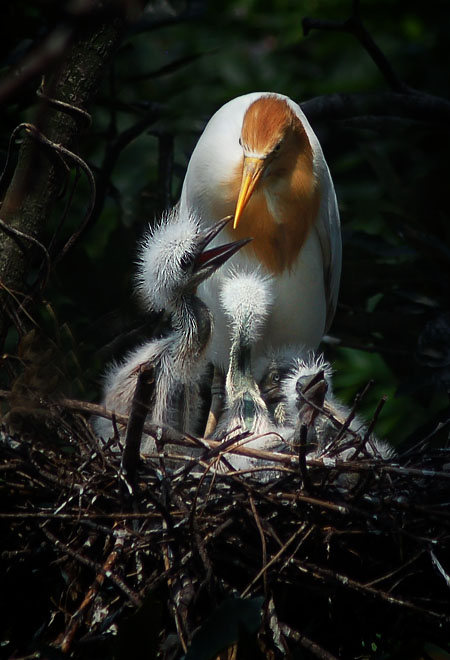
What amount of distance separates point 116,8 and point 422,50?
2628 mm

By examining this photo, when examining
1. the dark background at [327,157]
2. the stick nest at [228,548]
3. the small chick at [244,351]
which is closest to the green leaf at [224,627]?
the stick nest at [228,548]

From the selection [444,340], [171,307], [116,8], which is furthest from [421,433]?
[116,8]

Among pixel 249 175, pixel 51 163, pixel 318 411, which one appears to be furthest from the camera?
pixel 249 175

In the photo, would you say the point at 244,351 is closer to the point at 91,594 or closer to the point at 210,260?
the point at 210,260

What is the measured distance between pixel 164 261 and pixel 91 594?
845 millimetres

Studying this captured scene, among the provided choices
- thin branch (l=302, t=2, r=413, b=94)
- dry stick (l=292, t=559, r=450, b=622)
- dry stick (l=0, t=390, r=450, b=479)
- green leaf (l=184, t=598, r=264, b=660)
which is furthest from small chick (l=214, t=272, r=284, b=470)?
thin branch (l=302, t=2, r=413, b=94)

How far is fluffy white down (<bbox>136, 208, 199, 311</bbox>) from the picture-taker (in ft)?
6.51

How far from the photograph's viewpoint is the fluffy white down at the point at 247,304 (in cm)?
204

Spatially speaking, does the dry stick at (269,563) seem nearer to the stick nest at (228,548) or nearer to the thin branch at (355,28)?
the stick nest at (228,548)

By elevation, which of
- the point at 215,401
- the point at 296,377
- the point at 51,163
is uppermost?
the point at 51,163

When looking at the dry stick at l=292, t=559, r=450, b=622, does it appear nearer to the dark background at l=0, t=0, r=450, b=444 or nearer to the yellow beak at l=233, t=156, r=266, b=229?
the dark background at l=0, t=0, r=450, b=444

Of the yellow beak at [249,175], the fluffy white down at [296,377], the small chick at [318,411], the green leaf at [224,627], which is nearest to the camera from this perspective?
the green leaf at [224,627]

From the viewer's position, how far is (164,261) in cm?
198

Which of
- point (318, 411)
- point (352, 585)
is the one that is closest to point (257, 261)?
point (318, 411)
